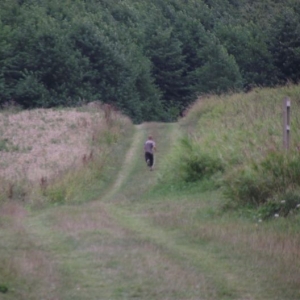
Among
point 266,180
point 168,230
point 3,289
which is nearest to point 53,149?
point 266,180

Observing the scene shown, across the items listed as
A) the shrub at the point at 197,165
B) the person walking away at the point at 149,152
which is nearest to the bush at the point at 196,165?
the shrub at the point at 197,165

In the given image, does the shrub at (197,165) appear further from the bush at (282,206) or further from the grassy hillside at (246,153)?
the bush at (282,206)

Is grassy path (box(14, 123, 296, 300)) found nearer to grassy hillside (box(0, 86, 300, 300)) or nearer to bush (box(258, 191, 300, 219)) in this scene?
grassy hillside (box(0, 86, 300, 300))

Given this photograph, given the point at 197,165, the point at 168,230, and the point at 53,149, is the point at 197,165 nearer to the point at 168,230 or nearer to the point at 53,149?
the point at 168,230

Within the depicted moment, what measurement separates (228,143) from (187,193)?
262cm

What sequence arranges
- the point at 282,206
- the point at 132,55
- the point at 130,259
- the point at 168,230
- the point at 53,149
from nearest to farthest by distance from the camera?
the point at 130,259
the point at 168,230
the point at 282,206
the point at 53,149
the point at 132,55

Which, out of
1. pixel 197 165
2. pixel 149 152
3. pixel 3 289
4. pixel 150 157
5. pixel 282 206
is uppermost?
pixel 149 152

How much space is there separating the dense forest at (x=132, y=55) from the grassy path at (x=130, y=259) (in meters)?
41.6

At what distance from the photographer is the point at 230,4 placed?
9519cm

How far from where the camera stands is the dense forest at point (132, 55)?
203 ft

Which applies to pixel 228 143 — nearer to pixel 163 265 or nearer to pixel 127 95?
pixel 163 265

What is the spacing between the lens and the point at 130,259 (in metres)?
11.4

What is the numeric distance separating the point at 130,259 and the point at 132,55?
59.3 m

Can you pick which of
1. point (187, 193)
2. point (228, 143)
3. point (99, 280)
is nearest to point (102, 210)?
point (187, 193)
